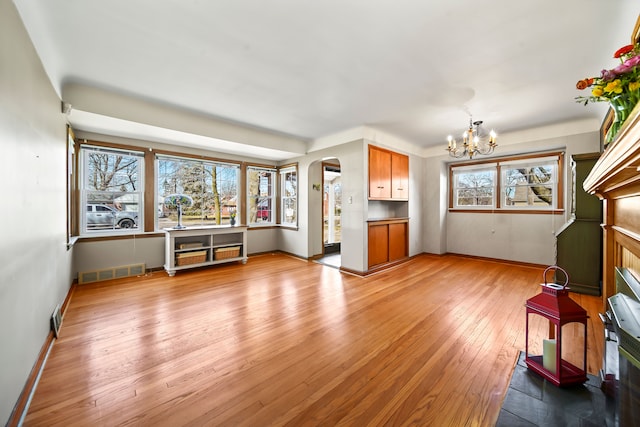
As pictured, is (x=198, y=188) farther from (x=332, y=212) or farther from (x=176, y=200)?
(x=332, y=212)

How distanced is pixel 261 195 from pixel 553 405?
5.67 meters

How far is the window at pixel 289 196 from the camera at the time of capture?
5930 mm

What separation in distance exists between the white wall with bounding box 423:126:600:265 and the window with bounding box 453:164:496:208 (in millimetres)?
242

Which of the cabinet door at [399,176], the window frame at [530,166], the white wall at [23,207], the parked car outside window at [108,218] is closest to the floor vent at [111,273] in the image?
the parked car outside window at [108,218]

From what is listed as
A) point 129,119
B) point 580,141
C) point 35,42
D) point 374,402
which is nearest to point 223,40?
point 35,42

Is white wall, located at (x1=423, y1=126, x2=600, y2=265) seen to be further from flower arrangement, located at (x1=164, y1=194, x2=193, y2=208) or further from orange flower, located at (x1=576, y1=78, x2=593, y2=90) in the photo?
flower arrangement, located at (x1=164, y1=194, x2=193, y2=208)

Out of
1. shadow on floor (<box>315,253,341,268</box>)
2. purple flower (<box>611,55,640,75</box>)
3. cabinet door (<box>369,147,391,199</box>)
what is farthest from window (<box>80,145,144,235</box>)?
purple flower (<box>611,55,640,75</box>)

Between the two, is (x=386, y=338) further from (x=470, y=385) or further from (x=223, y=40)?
(x=223, y=40)

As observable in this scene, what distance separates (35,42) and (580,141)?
6839 mm

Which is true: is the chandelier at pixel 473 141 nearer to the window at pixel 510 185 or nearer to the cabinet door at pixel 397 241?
the window at pixel 510 185

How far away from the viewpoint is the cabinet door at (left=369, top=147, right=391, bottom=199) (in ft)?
14.9

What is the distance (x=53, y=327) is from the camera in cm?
227

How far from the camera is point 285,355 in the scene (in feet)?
6.75

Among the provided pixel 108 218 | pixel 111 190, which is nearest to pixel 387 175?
pixel 111 190
